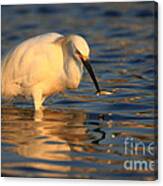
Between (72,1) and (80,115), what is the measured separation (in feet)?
1.67

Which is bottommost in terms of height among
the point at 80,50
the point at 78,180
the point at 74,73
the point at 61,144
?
the point at 78,180

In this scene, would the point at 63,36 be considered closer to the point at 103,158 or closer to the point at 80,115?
the point at 80,115

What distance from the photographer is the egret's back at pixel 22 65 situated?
3051 mm

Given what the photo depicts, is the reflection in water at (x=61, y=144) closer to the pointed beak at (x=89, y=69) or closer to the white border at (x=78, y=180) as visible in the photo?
the white border at (x=78, y=180)

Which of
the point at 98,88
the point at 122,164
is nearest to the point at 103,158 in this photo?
the point at 122,164

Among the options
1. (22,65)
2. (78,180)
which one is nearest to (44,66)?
(22,65)

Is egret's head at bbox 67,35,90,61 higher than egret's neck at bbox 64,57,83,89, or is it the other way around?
egret's head at bbox 67,35,90,61

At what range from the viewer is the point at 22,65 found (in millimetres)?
3082

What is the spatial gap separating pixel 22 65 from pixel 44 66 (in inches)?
4.2

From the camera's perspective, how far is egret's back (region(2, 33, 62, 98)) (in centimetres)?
305

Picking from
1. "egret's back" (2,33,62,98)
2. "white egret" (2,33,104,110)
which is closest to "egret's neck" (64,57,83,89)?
A: "white egret" (2,33,104,110)

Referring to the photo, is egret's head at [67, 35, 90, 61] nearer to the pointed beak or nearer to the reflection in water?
the pointed beak

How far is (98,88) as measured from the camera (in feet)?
9.69

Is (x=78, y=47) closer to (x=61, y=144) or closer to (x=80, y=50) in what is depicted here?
(x=80, y=50)
